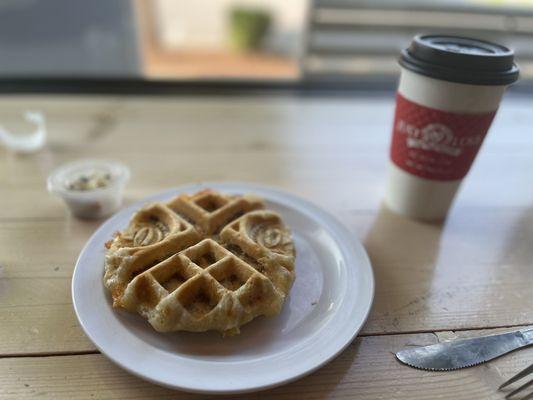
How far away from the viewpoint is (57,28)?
5.82ft

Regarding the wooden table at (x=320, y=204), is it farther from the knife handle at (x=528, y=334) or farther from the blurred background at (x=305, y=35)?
the blurred background at (x=305, y=35)

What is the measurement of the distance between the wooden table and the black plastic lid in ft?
1.21

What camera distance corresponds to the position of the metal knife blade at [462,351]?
677mm

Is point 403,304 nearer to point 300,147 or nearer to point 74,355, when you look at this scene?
point 74,355

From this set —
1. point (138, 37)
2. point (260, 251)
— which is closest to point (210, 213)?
point (260, 251)

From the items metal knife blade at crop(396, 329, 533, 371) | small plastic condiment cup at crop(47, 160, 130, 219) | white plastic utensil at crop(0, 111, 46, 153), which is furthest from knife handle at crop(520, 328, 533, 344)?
white plastic utensil at crop(0, 111, 46, 153)

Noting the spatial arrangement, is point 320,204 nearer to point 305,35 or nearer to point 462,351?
point 462,351

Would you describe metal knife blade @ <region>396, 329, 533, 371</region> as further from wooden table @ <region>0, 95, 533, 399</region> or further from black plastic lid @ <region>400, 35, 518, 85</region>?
black plastic lid @ <region>400, 35, 518, 85</region>

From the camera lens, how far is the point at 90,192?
96 cm

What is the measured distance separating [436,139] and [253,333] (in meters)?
0.59

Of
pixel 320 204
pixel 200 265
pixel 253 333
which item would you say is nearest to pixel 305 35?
pixel 320 204

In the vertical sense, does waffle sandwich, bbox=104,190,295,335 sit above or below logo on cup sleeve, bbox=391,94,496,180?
below

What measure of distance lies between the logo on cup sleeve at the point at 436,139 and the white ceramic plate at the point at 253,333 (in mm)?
263

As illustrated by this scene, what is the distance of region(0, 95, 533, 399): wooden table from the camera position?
0.66m
